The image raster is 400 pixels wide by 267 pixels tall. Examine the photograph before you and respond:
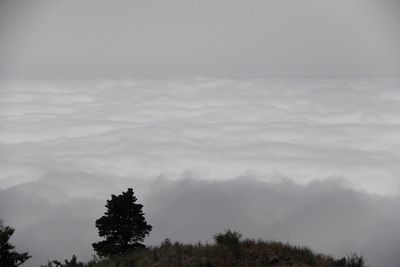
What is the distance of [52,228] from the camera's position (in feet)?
489

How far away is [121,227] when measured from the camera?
16.8m

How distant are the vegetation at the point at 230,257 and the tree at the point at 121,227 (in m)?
3.15

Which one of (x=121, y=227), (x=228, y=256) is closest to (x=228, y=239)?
(x=228, y=256)

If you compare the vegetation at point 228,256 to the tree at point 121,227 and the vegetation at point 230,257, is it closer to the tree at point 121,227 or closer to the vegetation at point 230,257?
the vegetation at point 230,257

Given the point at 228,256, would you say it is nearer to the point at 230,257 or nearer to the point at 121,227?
the point at 230,257

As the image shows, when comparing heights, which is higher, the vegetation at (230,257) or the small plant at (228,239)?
the small plant at (228,239)

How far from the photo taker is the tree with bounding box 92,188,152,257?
16.6 metres

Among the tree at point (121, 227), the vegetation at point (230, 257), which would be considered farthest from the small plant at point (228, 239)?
the tree at point (121, 227)

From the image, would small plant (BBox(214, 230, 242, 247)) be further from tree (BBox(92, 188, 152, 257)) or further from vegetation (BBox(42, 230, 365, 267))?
tree (BBox(92, 188, 152, 257))

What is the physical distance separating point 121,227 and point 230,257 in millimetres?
6325

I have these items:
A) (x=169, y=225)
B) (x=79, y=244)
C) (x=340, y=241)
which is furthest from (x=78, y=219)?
(x=340, y=241)

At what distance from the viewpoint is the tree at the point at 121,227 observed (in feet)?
54.5

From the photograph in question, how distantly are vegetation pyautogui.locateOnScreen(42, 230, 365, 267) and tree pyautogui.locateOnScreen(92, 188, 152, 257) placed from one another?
3.15m

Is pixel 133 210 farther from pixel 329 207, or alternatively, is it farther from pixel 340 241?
pixel 329 207
